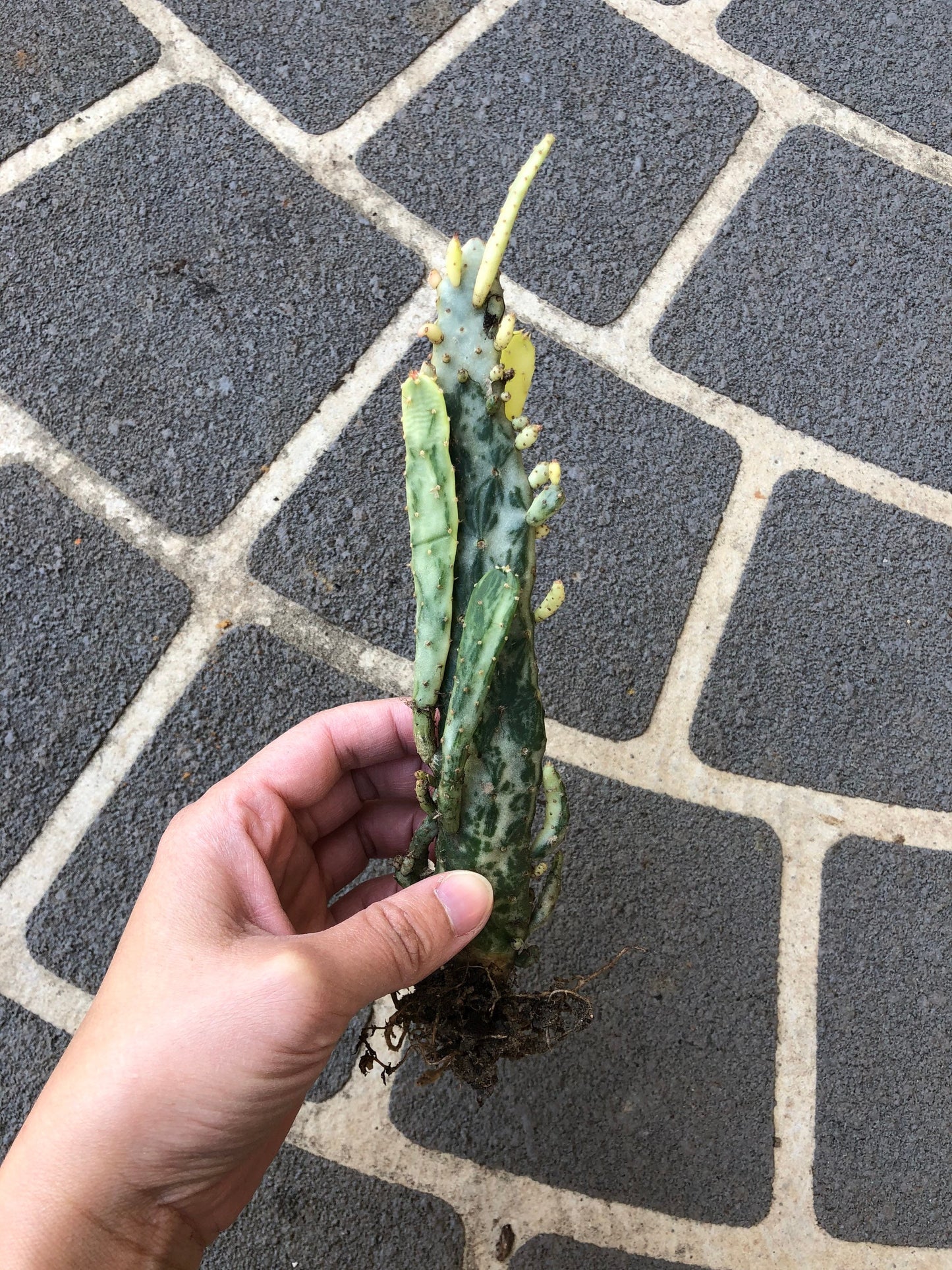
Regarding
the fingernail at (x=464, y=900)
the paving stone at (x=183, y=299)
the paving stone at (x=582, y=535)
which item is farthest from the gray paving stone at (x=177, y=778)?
the fingernail at (x=464, y=900)

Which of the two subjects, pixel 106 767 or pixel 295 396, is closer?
pixel 106 767

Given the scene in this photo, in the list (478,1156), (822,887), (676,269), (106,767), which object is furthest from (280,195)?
(478,1156)

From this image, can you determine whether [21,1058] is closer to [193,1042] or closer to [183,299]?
[193,1042]

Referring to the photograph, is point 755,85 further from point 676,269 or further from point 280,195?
point 280,195

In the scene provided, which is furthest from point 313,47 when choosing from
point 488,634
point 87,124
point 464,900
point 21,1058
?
point 21,1058

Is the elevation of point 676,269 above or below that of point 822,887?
above

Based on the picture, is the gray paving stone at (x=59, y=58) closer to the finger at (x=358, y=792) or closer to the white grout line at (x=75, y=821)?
the white grout line at (x=75, y=821)

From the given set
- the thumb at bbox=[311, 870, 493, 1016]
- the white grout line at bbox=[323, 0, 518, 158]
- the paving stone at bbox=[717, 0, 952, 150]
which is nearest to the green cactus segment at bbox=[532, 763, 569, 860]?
the thumb at bbox=[311, 870, 493, 1016]
